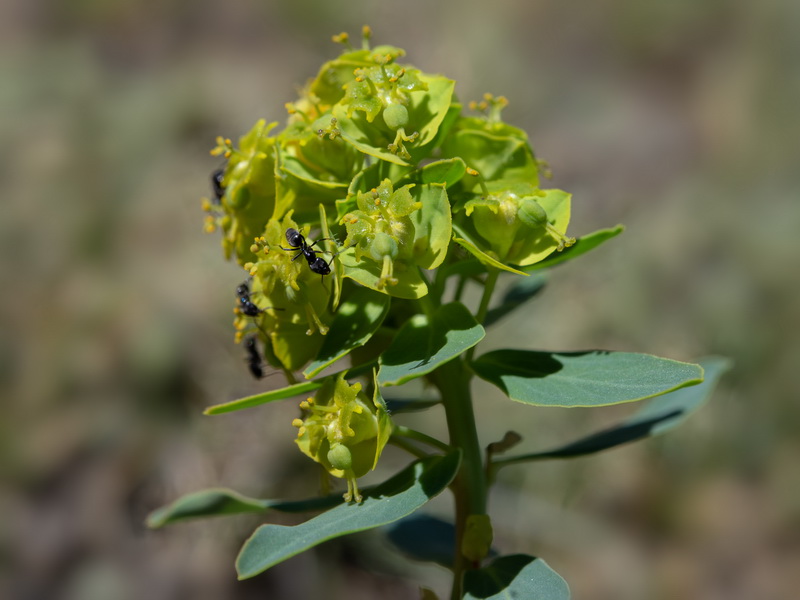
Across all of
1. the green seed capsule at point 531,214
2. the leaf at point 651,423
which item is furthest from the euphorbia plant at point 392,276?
the leaf at point 651,423

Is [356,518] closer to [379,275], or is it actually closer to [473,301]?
[379,275]

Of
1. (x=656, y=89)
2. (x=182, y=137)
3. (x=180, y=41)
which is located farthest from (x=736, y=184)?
(x=180, y=41)

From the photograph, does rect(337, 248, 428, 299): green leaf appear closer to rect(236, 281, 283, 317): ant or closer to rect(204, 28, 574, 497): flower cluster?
rect(204, 28, 574, 497): flower cluster

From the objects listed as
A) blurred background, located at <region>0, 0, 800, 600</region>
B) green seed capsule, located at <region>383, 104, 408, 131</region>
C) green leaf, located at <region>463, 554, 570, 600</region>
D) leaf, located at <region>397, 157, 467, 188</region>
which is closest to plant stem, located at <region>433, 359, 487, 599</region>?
green leaf, located at <region>463, 554, 570, 600</region>

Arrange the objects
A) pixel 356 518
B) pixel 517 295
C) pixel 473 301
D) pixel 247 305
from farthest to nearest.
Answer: pixel 473 301
pixel 517 295
pixel 247 305
pixel 356 518

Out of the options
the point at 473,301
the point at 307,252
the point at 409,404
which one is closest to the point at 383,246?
the point at 307,252

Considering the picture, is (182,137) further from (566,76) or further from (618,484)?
(618,484)
